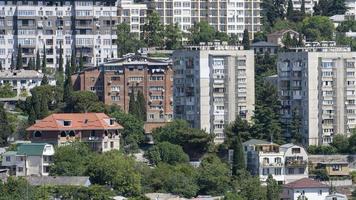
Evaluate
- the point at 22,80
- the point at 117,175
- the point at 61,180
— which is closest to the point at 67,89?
the point at 22,80

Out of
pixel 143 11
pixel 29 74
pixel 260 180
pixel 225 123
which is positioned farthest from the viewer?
pixel 143 11

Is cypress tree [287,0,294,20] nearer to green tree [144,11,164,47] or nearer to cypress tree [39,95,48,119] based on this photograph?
green tree [144,11,164,47]

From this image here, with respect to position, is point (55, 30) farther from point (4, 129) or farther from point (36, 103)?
point (4, 129)

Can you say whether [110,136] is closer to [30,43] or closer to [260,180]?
[260,180]

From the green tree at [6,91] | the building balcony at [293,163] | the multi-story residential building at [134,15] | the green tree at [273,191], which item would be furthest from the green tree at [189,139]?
the multi-story residential building at [134,15]

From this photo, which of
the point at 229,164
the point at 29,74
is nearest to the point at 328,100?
the point at 229,164
